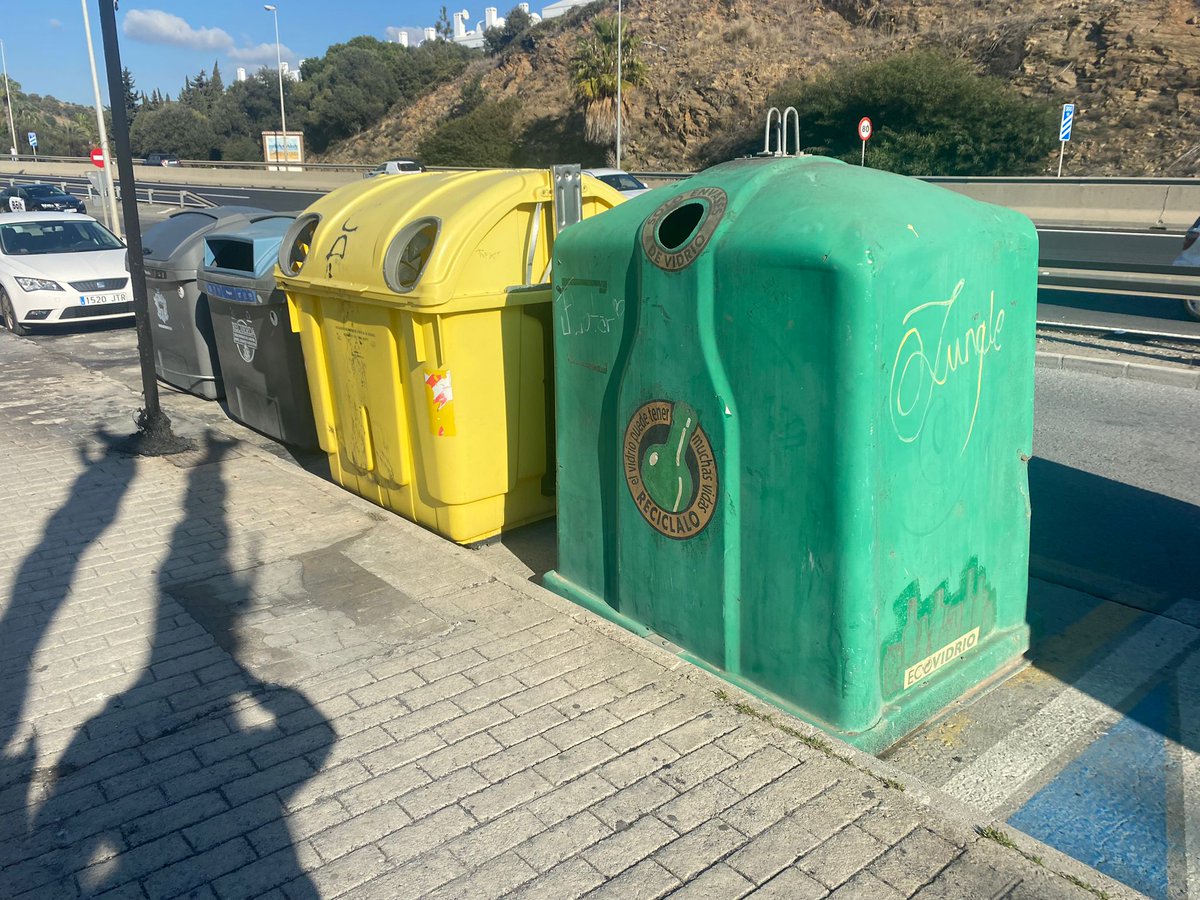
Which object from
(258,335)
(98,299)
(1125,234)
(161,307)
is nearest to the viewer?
(258,335)

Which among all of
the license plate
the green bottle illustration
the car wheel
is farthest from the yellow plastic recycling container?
the car wheel

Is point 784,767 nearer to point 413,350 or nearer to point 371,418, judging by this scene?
point 413,350

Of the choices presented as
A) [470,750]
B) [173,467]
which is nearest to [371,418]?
[173,467]

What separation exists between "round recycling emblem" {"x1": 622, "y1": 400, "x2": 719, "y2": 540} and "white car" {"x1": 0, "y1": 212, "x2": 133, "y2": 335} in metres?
9.99

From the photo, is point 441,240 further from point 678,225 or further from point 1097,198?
point 1097,198

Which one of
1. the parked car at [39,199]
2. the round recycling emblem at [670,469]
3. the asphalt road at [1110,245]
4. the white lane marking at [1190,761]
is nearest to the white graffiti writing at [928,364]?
the round recycling emblem at [670,469]

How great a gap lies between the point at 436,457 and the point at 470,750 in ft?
6.11

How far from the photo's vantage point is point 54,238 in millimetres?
12555

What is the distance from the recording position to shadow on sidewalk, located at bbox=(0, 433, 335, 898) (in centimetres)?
268

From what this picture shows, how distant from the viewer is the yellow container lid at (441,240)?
14.9ft

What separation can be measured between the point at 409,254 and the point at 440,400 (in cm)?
95

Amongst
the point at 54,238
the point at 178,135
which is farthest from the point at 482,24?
the point at 54,238

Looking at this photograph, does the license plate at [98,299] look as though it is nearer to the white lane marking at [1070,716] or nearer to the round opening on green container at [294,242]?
the round opening on green container at [294,242]

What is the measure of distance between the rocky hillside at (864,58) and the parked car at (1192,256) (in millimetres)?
19939
